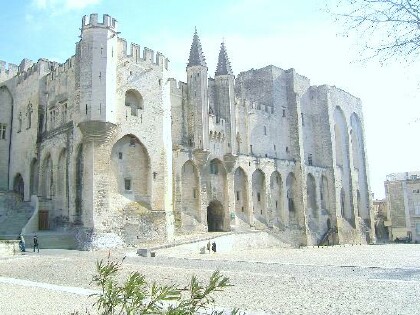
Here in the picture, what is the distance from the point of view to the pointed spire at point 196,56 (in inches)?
1300

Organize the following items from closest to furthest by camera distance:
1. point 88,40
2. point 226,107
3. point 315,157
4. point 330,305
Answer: point 330,305 < point 88,40 < point 226,107 < point 315,157

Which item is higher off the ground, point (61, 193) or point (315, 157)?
point (315, 157)

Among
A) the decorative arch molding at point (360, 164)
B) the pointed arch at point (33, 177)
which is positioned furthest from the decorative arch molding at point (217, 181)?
the decorative arch molding at point (360, 164)

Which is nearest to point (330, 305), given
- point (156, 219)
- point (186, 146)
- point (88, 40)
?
point (156, 219)

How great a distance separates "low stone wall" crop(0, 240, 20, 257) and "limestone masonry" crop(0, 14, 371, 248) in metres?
3.57

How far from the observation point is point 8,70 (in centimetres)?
3659

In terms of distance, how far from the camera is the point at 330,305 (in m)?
8.58

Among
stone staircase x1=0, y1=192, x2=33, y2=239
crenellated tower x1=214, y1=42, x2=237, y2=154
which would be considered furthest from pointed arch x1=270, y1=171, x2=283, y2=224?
stone staircase x1=0, y1=192, x2=33, y2=239

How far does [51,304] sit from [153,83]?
69.3 ft

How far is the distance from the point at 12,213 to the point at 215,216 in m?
16.0

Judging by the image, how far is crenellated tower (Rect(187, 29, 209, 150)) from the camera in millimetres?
32406

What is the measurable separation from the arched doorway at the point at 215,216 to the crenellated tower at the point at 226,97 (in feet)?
15.6

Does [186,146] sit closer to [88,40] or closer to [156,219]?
[156,219]

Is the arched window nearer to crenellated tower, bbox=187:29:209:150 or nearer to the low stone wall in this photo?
crenellated tower, bbox=187:29:209:150
